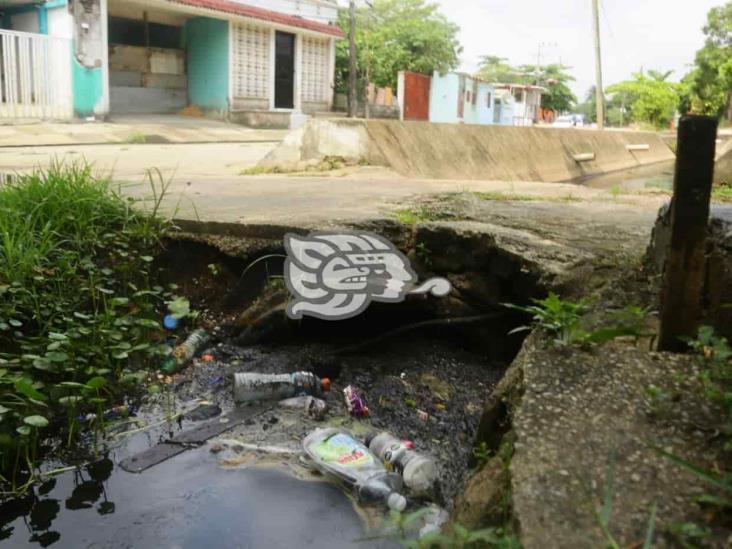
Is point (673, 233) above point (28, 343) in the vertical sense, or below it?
above

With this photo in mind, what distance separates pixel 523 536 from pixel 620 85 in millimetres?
37920

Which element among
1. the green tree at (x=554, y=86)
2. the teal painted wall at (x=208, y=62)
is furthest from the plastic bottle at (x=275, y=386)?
the green tree at (x=554, y=86)

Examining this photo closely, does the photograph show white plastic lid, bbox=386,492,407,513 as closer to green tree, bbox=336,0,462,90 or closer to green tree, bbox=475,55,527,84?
green tree, bbox=336,0,462,90

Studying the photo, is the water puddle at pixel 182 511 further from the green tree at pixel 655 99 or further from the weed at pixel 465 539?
the green tree at pixel 655 99

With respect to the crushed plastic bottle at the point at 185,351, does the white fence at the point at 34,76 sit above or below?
above

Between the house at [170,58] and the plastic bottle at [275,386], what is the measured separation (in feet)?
35.6

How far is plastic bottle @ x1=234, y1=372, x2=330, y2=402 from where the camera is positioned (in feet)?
8.78

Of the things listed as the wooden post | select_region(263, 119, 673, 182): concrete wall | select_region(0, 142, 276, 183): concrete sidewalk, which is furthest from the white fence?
the wooden post

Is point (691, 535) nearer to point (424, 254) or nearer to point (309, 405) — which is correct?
point (309, 405)

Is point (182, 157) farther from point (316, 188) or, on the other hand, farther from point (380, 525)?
point (380, 525)

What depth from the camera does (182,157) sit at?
816 centimetres

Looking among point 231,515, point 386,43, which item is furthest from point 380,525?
point 386,43

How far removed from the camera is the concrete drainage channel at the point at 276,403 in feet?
6.57

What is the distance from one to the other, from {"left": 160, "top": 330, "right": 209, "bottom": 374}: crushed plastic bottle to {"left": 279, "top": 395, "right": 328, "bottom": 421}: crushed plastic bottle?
0.50 metres
